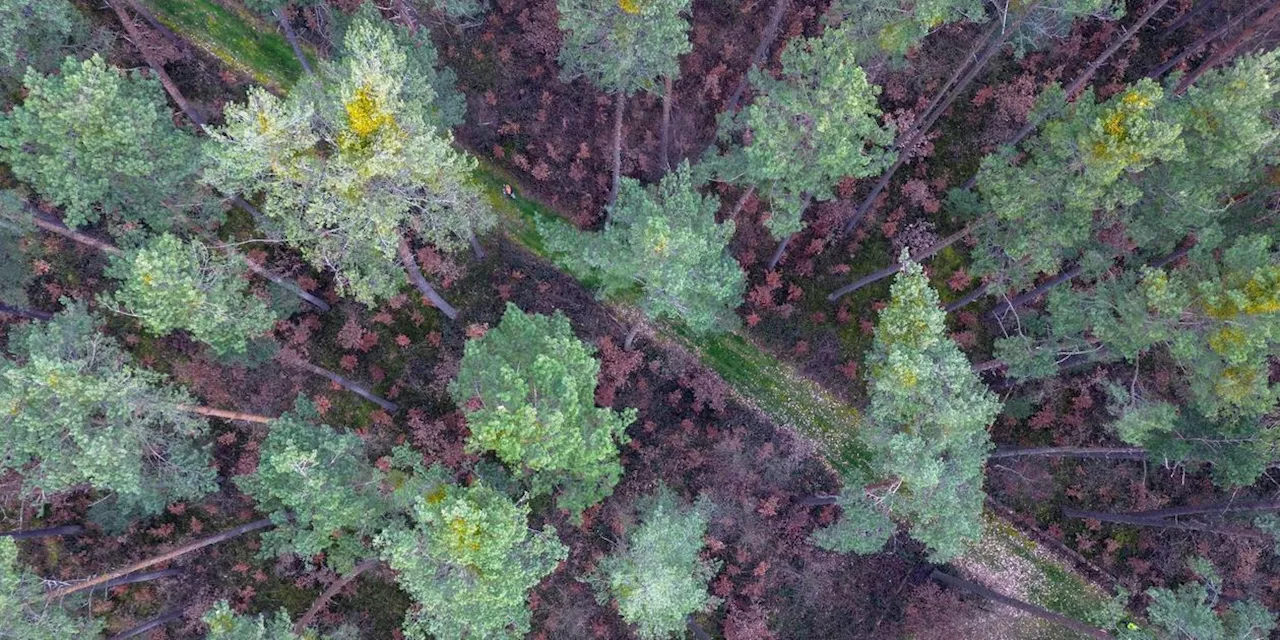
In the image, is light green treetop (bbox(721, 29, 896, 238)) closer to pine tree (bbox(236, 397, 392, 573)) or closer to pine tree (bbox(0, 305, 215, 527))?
pine tree (bbox(236, 397, 392, 573))

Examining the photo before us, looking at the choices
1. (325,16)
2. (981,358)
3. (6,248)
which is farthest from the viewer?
(981,358)

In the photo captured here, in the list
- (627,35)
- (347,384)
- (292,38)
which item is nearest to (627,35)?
(627,35)

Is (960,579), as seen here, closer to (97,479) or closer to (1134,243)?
(1134,243)

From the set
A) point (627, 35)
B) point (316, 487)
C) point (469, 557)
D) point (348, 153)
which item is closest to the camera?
point (348, 153)

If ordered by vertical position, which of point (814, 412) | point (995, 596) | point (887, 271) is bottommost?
point (995, 596)

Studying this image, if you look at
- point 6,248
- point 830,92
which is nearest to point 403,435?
point 6,248

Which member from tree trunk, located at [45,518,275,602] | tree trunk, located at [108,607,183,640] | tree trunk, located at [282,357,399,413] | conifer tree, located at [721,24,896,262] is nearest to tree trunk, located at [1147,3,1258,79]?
conifer tree, located at [721,24,896,262]

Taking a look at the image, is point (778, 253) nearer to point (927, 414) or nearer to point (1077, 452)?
point (927, 414)
